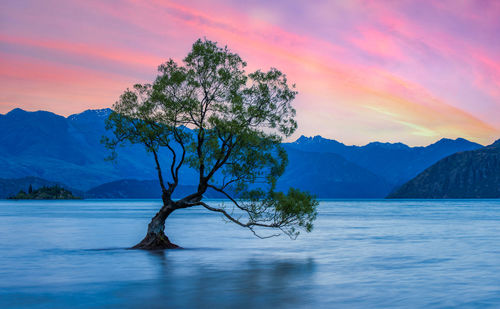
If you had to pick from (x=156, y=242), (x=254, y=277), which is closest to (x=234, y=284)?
(x=254, y=277)

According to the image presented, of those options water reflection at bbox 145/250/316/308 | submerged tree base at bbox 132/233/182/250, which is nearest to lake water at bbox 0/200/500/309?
water reflection at bbox 145/250/316/308

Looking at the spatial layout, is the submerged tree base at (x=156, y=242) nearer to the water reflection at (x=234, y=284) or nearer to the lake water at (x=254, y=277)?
the lake water at (x=254, y=277)

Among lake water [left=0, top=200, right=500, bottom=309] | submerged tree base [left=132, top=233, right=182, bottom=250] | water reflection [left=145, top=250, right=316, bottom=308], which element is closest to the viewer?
water reflection [left=145, top=250, right=316, bottom=308]

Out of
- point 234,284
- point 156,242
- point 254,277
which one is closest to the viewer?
point 234,284

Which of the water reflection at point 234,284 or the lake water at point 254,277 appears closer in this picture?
the water reflection at point 234,284

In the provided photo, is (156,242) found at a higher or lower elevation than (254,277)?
higher

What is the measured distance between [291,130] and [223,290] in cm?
2012

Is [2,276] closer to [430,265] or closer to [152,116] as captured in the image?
[152,116]

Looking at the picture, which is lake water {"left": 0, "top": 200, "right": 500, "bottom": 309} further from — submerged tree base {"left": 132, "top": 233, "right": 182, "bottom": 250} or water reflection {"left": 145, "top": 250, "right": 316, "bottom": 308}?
submerged tree base {"left": 132, "top": 233, "right": 182, "bottom": 250}

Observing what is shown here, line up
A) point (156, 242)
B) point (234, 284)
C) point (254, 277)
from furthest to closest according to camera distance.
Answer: point (156, 242) → point (254, 277) → point (234, 284)

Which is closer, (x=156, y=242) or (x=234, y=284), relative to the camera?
(x=234, y=284)

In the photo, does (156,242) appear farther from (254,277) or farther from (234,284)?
(234,284)

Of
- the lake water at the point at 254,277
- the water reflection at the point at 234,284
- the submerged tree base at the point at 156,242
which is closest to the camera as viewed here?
the water reflection at the point at 234,284

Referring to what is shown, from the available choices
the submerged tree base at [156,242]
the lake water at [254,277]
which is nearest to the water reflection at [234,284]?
the lake water at [254,277]
